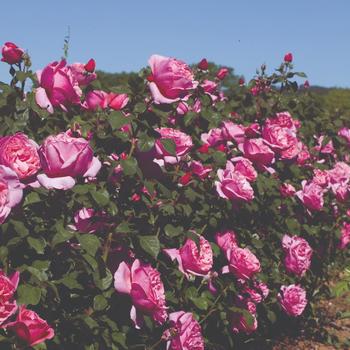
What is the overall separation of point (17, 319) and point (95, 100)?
0.99m

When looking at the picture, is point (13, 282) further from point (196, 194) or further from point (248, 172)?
point (248, 172)

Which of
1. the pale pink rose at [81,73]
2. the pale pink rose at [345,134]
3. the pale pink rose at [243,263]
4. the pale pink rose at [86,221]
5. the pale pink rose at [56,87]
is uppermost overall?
the pale pink rose at [345,134]

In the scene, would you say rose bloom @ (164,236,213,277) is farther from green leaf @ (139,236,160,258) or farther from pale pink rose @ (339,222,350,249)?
pale pink rose @ (339,222,350,249)

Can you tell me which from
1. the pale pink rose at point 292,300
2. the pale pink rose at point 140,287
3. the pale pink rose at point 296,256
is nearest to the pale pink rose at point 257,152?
the pale pink rose at point 296,256

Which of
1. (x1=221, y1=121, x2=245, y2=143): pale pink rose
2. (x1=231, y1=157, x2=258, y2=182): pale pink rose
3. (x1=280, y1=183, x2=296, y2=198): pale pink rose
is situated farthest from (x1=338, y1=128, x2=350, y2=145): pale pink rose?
(x1=231, y1=157, x2=258, y2=182): pale pink rose

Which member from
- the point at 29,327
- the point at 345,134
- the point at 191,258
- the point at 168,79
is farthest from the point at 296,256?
the point at 29,327

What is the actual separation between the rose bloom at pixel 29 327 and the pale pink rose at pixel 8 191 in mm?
275

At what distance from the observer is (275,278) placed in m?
3.53

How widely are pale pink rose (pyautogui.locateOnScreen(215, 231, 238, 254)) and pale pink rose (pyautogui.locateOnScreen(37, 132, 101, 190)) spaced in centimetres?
122

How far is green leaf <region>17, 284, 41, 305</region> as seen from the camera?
1825mm

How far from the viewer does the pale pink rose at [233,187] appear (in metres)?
2.73

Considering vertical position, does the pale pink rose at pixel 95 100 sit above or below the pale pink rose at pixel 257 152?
above

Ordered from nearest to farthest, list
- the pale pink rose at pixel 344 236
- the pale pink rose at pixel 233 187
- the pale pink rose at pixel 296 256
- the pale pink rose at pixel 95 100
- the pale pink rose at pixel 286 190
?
1. the pale pink rose at pixel 95 100
2. the pale pink rose at pixel 233 187
3. the pale pink rose at pixel 296 256
4. the pale pink rose at pixel 286 190
5. the pale pink rose at pixel 344 236

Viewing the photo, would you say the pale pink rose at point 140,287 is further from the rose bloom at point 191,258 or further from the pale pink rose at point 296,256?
the pale pink rose at point 296,256
